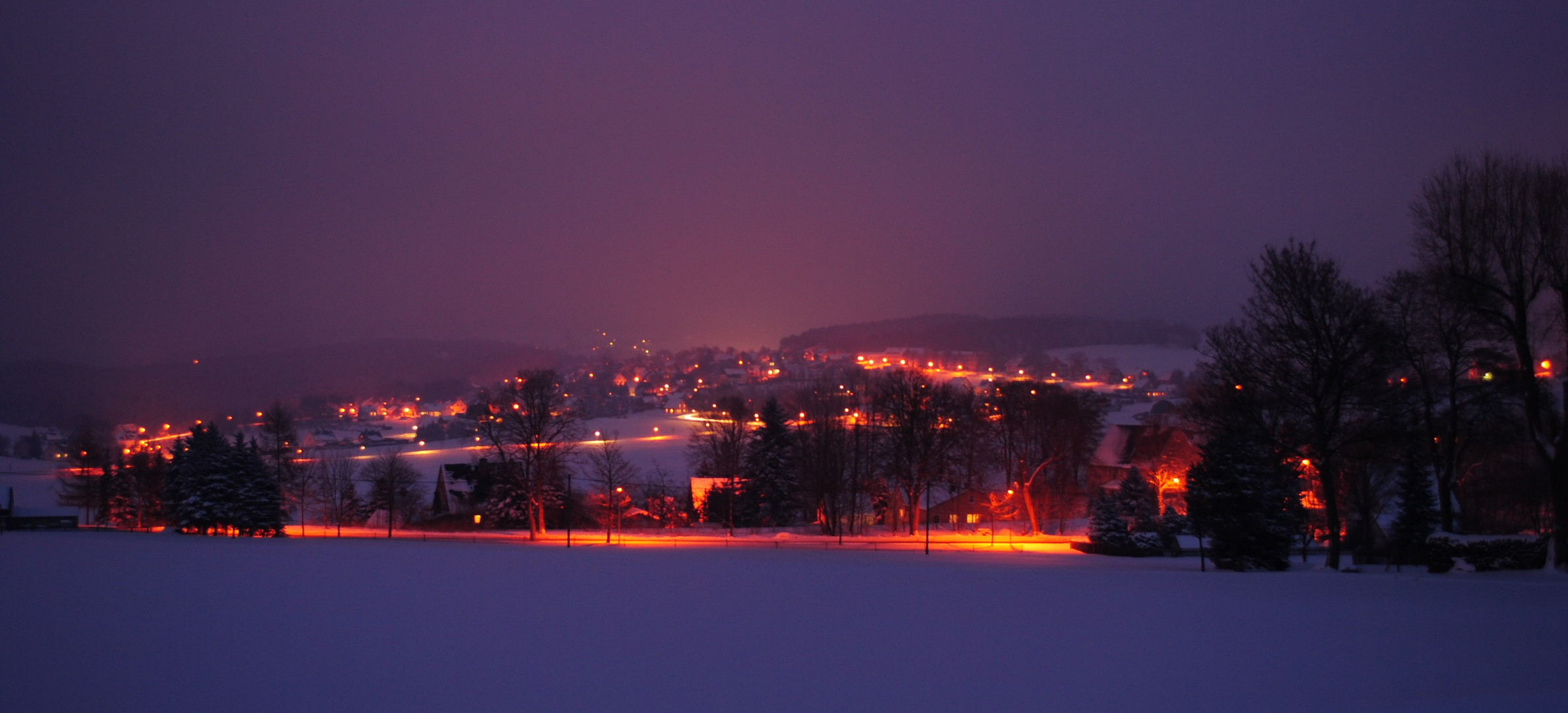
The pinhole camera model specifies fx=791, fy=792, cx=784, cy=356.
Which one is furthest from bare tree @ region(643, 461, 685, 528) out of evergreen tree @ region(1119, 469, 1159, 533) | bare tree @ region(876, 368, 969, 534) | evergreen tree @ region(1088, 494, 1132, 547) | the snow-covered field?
the snow-covered field

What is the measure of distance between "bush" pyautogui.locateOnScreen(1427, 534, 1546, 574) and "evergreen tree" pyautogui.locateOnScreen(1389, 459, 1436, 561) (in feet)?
17.0

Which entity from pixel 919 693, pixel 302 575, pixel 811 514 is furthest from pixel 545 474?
pixel 919 693

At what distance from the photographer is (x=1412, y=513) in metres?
22.5

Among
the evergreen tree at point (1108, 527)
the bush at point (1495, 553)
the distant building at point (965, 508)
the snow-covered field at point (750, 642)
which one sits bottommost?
the distant building at point (965, 508)

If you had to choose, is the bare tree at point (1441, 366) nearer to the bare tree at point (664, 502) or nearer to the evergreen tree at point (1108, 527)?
the evergreen tree at point (1108, 527)

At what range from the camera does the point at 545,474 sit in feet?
129

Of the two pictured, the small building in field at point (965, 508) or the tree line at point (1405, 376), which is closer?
the tree line at point (1405, 376)

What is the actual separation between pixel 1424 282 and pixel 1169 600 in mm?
14394

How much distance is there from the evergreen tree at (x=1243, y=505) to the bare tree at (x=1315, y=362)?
1361 millimetres

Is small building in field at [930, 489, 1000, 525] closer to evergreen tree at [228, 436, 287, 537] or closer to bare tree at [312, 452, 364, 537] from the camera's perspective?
evergreen tree at [228, 436, 287, 537]

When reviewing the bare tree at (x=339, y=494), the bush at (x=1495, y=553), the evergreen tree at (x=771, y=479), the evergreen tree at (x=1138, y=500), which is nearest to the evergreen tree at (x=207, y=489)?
the bare tree at (x=339, y=494)

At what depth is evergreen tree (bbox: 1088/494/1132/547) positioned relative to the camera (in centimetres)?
2983

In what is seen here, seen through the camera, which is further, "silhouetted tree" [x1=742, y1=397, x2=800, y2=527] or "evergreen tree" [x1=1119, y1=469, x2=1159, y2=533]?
"silhouetted tree" [x1=742, y1=397, x2=800, y2=527]

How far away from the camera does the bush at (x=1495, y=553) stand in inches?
655
